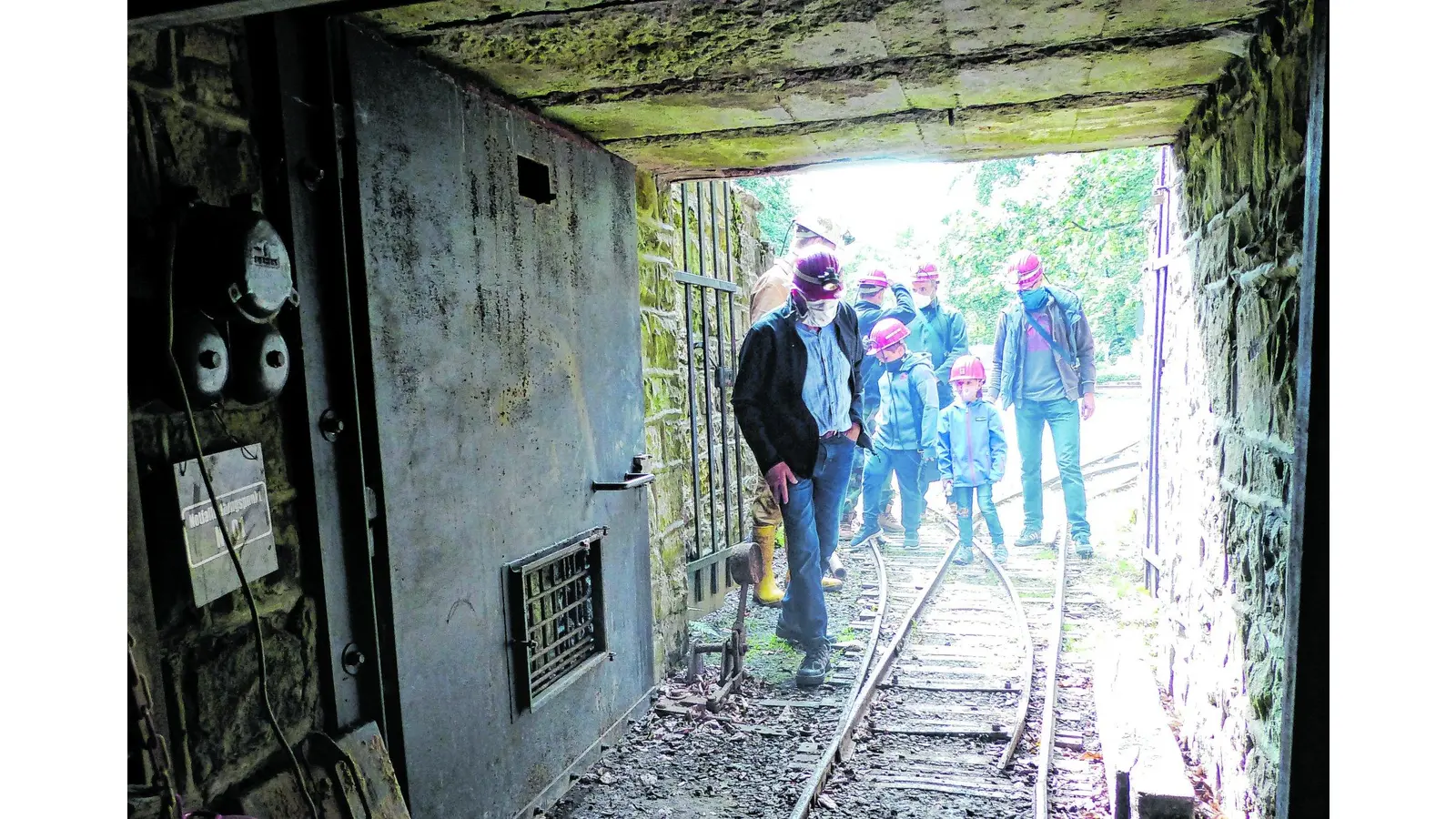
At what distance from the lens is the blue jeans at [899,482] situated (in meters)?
7.81

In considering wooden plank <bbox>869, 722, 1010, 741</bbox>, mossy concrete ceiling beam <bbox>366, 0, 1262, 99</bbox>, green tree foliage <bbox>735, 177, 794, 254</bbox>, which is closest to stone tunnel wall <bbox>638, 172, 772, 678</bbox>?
wooden plank <bbox>869, 722, 1010, 741</bbox>

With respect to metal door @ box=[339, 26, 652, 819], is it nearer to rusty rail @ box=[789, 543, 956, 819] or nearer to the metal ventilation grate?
the metal ventilation grate

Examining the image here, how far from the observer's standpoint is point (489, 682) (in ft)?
10.2

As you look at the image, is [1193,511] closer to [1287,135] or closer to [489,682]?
[1287,135]

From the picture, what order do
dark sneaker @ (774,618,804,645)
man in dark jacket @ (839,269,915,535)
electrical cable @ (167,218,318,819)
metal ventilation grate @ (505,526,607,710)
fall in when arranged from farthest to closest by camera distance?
man in dark jacket @ (839,269,915,535) < dark sneaker @ (774,618,804,645) < metal ventilation grate @ (505,526,607,710) < electrical cable @ (167,218,318,819)

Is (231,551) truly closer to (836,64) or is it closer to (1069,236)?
(836,64)

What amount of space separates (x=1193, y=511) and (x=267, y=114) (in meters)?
3.67

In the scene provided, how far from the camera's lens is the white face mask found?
5027 millimetres

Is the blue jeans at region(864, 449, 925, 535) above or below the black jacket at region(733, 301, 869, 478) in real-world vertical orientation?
below

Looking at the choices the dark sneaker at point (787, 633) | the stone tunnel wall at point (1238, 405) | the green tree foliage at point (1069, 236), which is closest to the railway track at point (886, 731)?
the dark sneaker at point (787, 633)

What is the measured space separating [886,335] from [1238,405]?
15.8 feet

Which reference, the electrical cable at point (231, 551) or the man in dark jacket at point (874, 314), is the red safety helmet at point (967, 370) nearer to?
the man in dark jacket at point (874, 314)

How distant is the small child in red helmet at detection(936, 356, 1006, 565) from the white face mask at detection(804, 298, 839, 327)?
2834 millimetres

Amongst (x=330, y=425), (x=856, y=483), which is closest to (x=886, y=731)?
(x=330, y=425)
